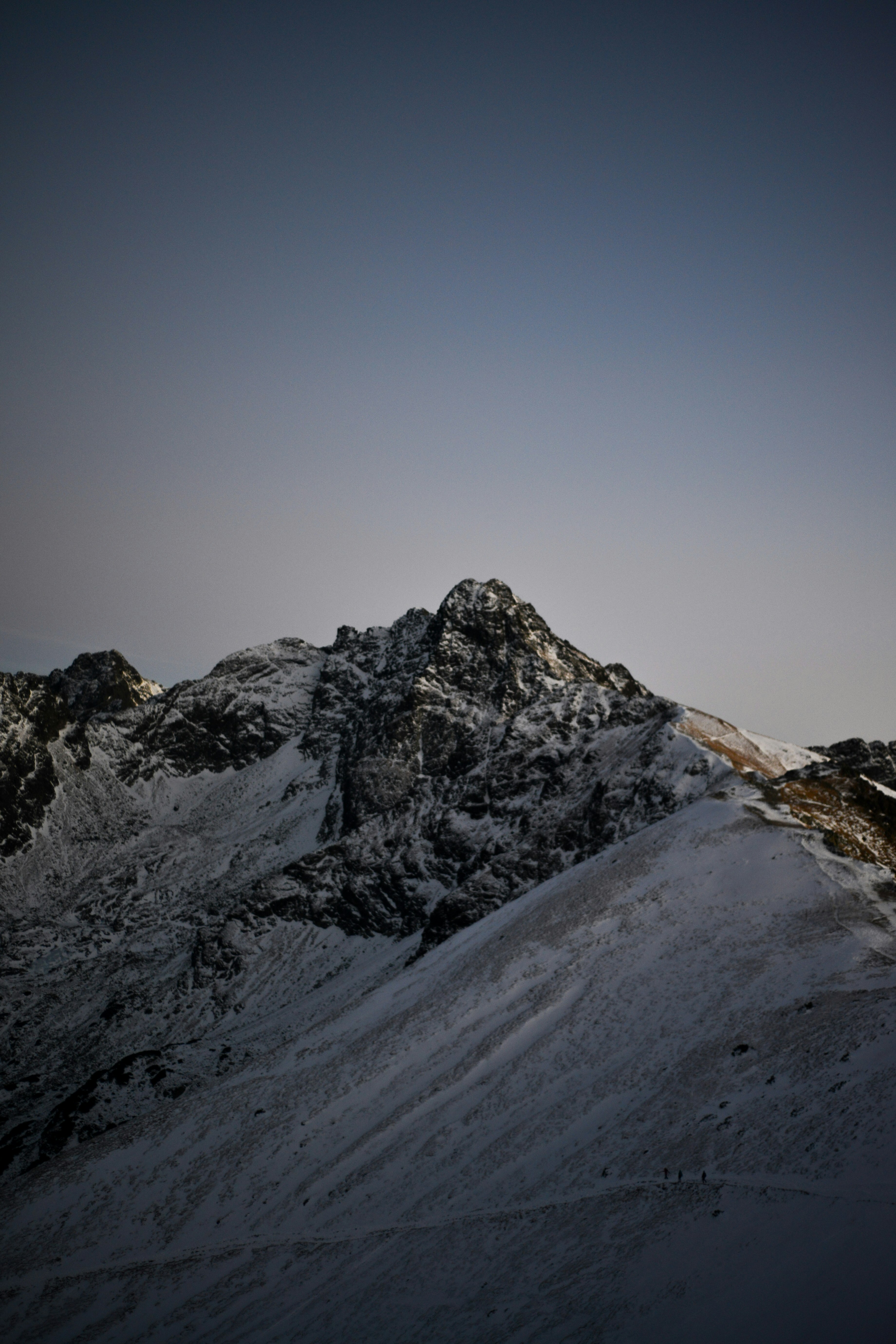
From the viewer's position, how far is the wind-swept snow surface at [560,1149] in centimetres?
2423

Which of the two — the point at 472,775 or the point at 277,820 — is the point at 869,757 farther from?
the point at 277,820

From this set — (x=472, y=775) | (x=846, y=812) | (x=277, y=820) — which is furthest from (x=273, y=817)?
(x=846, y=812)

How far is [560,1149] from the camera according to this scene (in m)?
36.6

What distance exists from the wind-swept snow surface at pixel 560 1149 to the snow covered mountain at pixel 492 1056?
0.65ft

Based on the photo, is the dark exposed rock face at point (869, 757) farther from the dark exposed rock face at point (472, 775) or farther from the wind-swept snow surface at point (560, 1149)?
the wind-swept snow surface at point (560, 1149)

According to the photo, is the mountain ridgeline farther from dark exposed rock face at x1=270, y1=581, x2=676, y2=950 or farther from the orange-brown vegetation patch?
the orange-brown vegetation patch

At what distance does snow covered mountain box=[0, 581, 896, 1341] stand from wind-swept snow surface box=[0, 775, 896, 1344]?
20cm

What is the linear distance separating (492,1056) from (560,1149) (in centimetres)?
1013

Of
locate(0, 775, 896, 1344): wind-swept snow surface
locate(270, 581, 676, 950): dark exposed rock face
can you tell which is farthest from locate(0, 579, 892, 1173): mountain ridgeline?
locate(0, 775, 896, 1344): wind-swept snow surface

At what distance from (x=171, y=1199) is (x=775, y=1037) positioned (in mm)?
38497

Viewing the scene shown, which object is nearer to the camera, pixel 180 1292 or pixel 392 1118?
pixel 180 1292

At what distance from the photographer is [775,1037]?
36.1 meters

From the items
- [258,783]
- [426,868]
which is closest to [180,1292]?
[426,868]

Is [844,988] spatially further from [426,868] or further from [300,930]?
[300,930]
